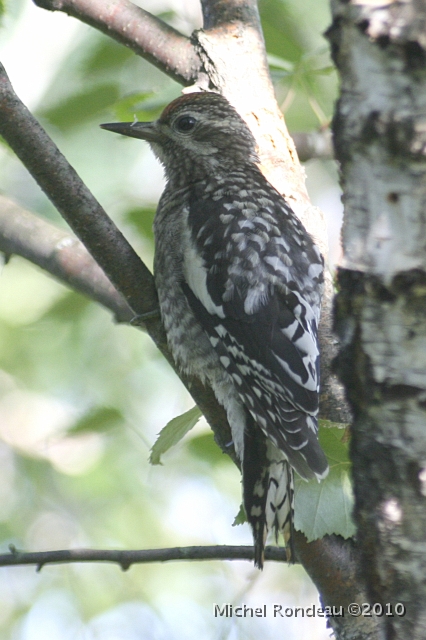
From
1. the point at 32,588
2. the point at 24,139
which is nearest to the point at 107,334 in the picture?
the point at 32,588

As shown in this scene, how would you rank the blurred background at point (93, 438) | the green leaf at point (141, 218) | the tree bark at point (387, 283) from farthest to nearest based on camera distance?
the blurred background at point (93, 438) < the green leaf at point (141, 218) < the tree bark at point (387, 283)

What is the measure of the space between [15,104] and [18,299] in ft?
9.48

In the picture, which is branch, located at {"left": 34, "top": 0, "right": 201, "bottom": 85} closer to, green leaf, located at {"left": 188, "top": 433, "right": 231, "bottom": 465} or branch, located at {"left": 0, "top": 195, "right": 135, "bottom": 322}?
branch, located at {"left": 0, "top": 195, "right": 135, "bottom": 322}

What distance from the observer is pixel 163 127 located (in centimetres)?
294

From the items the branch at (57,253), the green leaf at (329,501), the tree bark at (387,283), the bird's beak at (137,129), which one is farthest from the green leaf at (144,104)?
the tree bark at (387,283)

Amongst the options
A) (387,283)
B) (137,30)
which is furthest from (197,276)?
(387,283)

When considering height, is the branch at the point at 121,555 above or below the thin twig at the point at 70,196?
below

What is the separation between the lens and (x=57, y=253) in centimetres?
298

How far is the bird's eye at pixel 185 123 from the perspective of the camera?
286cm

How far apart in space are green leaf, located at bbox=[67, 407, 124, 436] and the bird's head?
0.97 meters

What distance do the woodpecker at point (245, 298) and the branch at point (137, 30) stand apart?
154 mm

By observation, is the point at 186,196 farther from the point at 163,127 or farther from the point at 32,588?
the point at 32,588

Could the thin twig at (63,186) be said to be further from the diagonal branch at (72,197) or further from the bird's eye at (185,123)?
the bird's eye at (185,123)

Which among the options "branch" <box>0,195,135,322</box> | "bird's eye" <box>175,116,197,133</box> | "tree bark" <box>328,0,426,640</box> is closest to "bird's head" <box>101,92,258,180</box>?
"bird's eye" <box>175,116,197,133</box>
